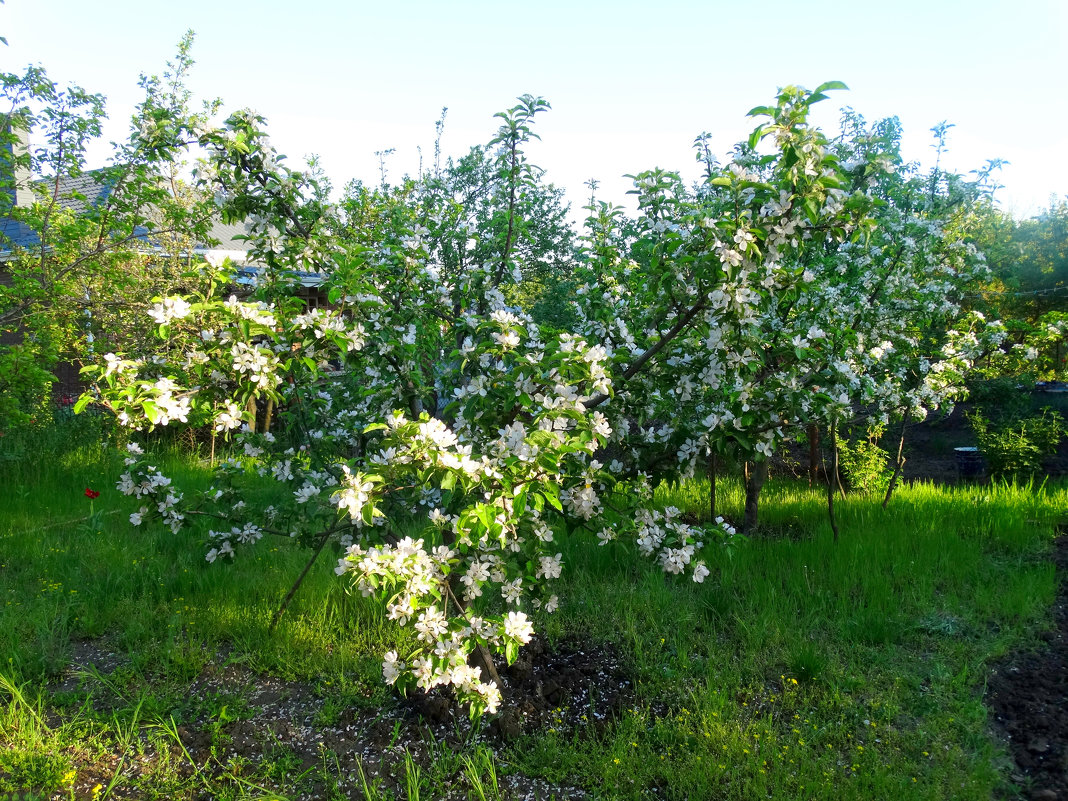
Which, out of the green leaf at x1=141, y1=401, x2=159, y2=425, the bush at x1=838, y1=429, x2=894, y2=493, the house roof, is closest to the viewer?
the green leaf at x1=141, y1=401, x2=159, y2=425

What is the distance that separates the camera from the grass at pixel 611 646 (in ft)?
8.20

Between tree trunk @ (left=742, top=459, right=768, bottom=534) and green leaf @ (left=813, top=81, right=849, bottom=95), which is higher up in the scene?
green leaf @ (left=813, top=81, right=849, bottom=95)

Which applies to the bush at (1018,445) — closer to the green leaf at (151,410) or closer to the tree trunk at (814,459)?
the tree trunk at (814,459)

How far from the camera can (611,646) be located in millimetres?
3402

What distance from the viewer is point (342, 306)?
2.84m

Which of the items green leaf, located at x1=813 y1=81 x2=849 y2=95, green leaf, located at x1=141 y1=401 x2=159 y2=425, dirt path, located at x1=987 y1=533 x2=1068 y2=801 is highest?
green leaf, located at x1=813 y1=81 x2=849 y2=95

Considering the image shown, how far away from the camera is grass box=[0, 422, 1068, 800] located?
8.20 ft

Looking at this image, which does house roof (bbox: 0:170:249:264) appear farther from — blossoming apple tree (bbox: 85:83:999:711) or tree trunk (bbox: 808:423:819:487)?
tree trunk (bbox: 808:423:819:487)

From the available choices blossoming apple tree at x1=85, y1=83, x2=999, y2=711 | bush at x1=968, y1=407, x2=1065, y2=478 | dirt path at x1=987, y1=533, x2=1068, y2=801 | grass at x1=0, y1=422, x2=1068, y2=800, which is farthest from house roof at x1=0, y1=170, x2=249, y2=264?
bush at x1=968, y1=407, x2=1065, y2=478

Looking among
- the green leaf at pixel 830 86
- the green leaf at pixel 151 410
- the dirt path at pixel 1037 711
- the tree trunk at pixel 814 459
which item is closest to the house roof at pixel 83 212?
the green leaf at pixel 151 410

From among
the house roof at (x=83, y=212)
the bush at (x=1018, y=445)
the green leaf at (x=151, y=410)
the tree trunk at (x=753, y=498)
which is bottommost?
the tree trunk at (x=753, y=498)

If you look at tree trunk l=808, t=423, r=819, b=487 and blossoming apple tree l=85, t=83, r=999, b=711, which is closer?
blossoming apple tree l=85, t=83, r=999, b=711

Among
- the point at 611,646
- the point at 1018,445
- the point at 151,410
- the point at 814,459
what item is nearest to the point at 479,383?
the point at 151,410

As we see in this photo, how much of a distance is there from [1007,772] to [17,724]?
3.78 metres
